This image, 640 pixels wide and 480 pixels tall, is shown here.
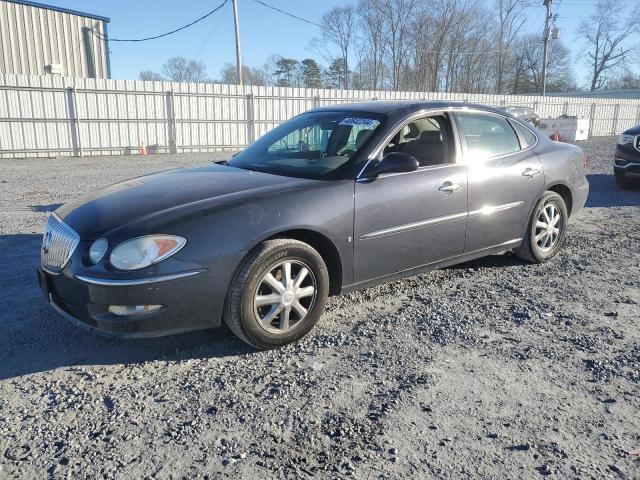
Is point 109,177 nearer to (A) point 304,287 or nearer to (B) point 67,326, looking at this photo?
(B) point 67,326

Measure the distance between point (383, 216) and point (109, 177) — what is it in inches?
377

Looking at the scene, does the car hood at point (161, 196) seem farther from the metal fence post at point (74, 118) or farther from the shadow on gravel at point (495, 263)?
the metal fence post at point (74, 118)

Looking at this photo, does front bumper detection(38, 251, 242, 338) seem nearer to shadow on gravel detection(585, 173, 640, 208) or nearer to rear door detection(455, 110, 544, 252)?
rear door detection(455, 110, 544, 252)

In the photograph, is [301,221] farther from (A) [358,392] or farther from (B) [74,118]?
(B) [74,118]

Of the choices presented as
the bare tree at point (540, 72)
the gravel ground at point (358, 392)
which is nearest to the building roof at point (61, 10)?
the gravel ground at point (358, 392)

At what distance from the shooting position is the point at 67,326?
365cm

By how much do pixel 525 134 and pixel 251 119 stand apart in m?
16.1

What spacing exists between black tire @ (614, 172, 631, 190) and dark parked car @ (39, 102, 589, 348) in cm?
591

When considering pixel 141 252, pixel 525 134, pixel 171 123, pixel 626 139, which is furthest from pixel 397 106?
pixel 171 123

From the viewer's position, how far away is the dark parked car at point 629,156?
9.58m

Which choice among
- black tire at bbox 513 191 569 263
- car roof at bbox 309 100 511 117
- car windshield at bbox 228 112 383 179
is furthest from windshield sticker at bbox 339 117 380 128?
black tire at bbox 513 191 569 263

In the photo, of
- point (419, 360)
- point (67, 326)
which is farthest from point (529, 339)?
point (67, 326)

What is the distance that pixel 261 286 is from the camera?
10.8 ft

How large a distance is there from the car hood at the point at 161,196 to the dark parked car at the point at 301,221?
16 millimetres
